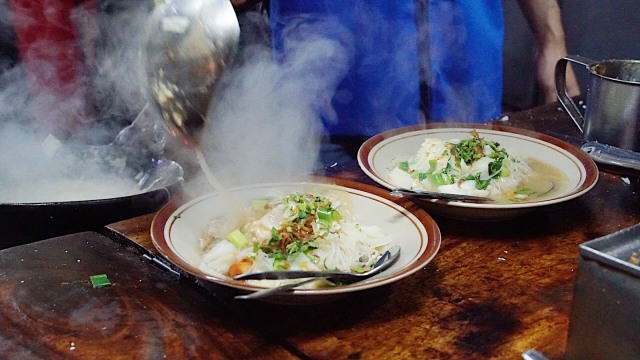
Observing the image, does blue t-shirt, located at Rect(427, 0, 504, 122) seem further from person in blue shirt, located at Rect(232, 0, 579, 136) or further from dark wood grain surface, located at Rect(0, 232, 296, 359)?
dark wood grain surface, located at Rect(0, 232, 296, 359)

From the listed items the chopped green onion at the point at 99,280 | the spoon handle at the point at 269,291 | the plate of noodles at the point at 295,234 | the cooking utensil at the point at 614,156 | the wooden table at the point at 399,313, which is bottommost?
the wooden table at the point at 399,313

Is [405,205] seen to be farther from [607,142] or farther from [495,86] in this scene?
[495,86]

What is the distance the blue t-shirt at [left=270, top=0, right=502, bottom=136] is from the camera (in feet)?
8.82

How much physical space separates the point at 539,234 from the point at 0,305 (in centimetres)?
119

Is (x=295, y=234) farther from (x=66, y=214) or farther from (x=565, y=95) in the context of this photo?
(x=565, y=95)

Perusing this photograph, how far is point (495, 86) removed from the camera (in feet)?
9.71

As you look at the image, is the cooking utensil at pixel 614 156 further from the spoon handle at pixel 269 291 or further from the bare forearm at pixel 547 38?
the bare forearm at pixel 547 38

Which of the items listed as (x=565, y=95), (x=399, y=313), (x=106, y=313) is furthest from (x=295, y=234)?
(x=565, y=95)

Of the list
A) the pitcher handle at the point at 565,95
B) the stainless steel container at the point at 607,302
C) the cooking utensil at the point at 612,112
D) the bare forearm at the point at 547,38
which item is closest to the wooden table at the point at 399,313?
the stainless steel container at the point at 607,302

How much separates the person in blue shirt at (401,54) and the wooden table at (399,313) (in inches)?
52.7

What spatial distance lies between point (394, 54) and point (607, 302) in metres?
1.92

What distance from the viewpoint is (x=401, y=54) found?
2.71 meters

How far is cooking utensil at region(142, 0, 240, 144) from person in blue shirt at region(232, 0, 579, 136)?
4.61 ft

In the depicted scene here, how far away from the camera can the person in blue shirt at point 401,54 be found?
2688 mm
